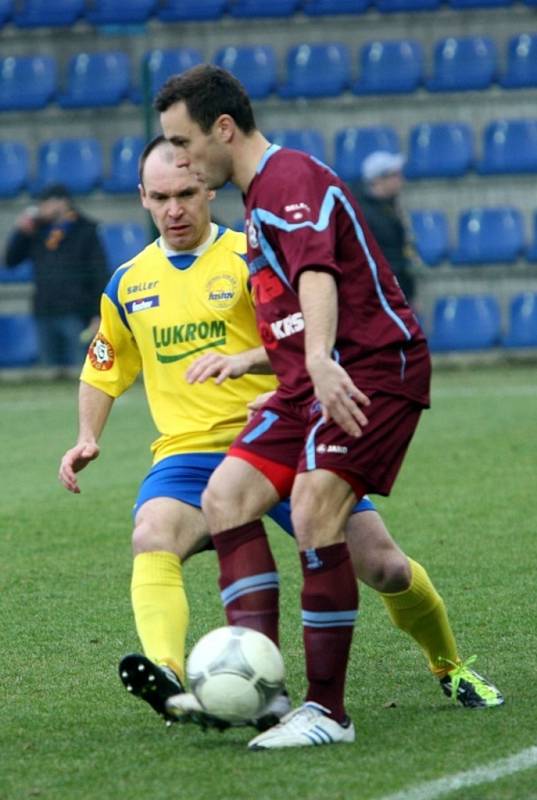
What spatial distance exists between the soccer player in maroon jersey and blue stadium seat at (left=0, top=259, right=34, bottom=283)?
42.6 feet

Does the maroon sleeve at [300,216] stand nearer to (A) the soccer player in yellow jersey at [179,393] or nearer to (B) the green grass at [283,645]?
(A) the soccer player in yellow jersey at [179,393]

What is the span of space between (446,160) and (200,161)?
527 inches

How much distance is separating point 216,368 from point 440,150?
44.1 ft

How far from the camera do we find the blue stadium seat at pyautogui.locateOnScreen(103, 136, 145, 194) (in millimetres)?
17641

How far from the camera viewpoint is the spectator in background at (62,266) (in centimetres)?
1538

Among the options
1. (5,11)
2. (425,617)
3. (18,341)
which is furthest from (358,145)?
(425,617)

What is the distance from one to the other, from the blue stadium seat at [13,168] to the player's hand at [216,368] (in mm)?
13880

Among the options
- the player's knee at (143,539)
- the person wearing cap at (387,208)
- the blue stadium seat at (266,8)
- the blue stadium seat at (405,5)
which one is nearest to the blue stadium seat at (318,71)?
the blue stadium seat at (266,8)

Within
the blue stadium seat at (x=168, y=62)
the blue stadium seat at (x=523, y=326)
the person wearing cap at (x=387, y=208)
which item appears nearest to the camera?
the person wearing cap at (x=387, y=208)

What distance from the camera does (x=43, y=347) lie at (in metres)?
16.0

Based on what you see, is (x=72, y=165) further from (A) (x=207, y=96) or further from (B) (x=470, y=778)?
(B) (x=470, y=778)

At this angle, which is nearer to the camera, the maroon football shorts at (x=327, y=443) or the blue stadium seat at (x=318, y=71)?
the maroon football shorts at (x=327, y=443)

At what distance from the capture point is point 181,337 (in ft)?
16.5

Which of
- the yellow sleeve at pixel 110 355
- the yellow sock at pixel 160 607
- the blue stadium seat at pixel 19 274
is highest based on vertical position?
the yellow sleeve at pixel 110 355
